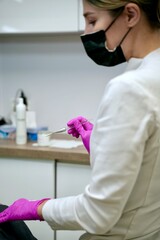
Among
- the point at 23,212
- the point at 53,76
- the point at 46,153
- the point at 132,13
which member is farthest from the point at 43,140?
the point at 132,13

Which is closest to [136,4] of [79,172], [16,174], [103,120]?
[103,120]

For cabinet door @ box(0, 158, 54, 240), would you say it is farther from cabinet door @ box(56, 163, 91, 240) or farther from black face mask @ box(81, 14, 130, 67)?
black face mask @ box(81, 14, 130, 67)

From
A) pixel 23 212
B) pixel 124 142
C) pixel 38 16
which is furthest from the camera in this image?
pixel 38 16

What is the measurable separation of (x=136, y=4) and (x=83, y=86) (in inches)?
51.9

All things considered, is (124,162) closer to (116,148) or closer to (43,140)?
(116,148)

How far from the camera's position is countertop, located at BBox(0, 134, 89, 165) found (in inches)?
60.9

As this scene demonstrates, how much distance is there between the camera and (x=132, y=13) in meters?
0.71

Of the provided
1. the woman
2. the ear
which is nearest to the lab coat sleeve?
the woman

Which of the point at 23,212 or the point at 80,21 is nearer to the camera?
the point at 23,212

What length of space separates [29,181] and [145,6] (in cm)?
122

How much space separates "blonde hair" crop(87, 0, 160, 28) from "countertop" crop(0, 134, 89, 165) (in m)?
0.91

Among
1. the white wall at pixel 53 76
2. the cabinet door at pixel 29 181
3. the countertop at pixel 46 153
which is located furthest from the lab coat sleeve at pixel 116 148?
the white wall at pixel 53 76

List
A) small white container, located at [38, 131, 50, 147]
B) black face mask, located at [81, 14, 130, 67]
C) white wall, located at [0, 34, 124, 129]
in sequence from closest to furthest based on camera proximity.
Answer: black face mask, located at [81, 14, 130, 67] → small white container, located at [38, 131, 50, 147] → white wall, located at [0, 34, 124, 129]

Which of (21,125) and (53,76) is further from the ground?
(53,76)
